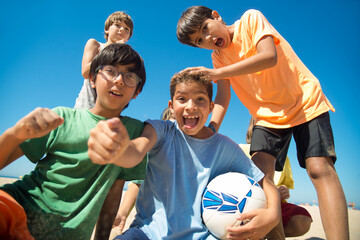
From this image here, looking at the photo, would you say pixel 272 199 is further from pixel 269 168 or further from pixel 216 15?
pixel 216 15

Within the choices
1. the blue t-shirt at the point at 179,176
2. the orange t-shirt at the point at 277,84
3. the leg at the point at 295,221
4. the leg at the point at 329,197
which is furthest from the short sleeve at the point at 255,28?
the leg at the point at 295,221

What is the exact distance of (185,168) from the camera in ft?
8.08

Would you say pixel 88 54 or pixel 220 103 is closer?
pixel 220 103

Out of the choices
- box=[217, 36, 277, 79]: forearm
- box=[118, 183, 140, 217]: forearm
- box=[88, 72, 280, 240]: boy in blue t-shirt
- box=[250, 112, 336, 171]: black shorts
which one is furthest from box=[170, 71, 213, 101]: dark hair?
box=[118, 183, 140, 217]: forearm

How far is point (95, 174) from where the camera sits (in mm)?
2232

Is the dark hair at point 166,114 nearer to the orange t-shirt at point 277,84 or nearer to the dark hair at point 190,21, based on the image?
the dark hair at point 190,21

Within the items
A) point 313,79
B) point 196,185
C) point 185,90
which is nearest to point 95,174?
point 196,185

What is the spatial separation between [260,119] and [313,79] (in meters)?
0.79

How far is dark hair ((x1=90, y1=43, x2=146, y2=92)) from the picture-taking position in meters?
2.51

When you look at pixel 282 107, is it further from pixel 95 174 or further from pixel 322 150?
pixel 95 174

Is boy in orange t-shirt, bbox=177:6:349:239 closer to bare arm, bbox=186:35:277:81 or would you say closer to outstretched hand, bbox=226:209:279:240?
bare arm, bbox=186:35:277:81

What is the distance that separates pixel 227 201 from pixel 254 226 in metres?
0.30

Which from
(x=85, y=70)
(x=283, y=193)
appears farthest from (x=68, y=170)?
(x=283, y=193)

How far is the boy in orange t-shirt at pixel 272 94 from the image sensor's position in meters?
2.69
